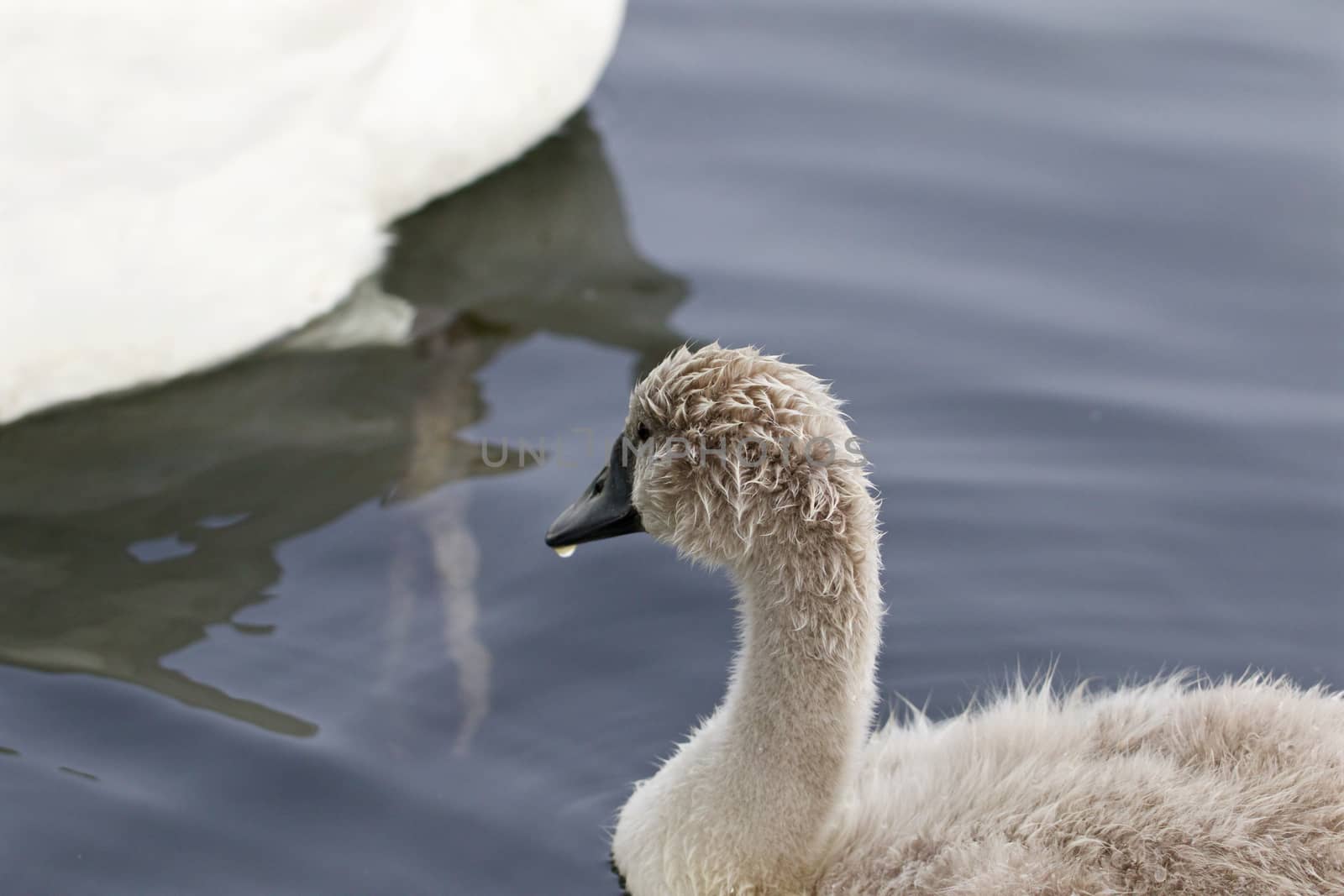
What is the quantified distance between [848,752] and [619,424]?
6.23ft

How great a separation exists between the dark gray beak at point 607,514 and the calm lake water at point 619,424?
0.72 meters

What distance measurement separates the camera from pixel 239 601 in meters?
4.90

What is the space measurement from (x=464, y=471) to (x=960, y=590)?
4.54 ft

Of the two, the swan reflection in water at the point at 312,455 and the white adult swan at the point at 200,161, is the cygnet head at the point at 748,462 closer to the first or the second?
the swan reflection in water at the point at 312,455

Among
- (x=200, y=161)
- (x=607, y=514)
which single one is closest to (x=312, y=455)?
(x=200, y=161)

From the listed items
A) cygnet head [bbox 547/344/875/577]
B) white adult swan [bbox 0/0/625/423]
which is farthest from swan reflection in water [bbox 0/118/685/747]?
cygnet head [bbox 547/344/875/577]

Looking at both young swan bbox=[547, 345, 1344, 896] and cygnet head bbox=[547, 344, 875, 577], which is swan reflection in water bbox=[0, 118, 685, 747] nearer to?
young swan bbox=[547, 345, 1344, 896]

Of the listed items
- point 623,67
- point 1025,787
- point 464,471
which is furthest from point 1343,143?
point 1025,787

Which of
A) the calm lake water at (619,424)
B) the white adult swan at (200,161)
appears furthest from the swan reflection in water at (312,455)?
the white adult swan at (200,161)

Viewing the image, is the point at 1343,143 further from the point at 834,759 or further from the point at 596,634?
the point at 834,759

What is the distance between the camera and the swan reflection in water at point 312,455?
480 centimetres

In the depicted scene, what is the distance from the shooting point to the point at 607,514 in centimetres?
399

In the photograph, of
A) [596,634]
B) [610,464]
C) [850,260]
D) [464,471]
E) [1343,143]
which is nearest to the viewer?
[610,464]

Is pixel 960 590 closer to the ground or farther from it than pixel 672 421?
closer to the ground
